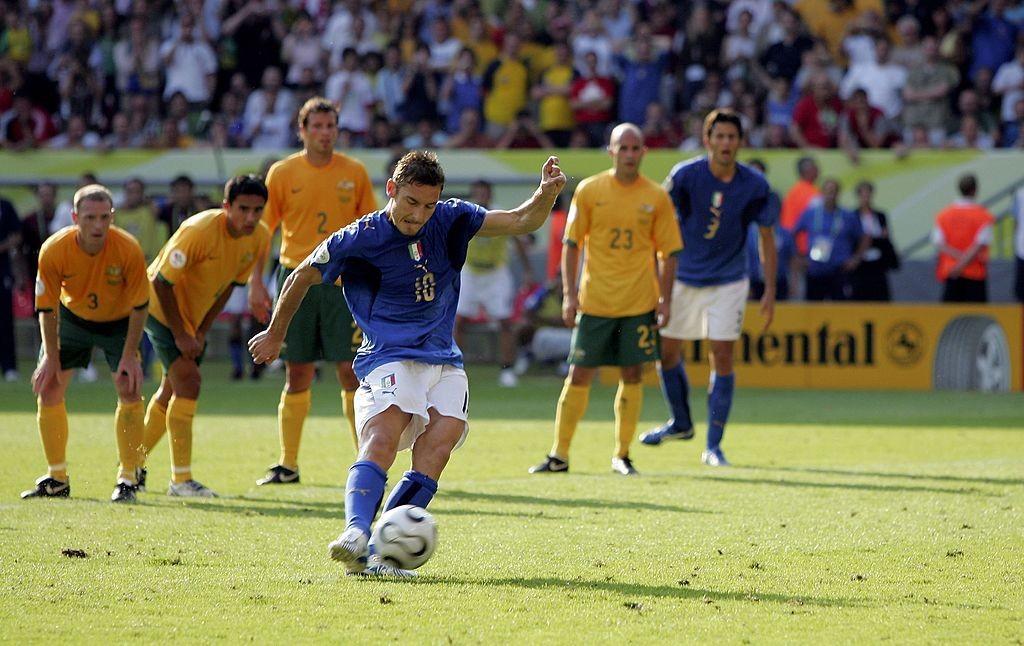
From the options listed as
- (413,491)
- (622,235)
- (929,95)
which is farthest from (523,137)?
(413,491)

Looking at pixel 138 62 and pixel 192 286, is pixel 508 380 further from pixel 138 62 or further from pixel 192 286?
pixel 138 62

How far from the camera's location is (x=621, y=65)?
69.4 feet

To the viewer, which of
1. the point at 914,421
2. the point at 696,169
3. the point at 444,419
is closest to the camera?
the point at 444,419

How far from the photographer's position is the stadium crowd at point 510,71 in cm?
2012

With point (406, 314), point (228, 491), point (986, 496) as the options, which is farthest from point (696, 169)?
point (406, 314)

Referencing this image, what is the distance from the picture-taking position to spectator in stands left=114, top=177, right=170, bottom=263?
18.2 m

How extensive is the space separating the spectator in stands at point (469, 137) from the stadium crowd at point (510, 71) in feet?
0.13

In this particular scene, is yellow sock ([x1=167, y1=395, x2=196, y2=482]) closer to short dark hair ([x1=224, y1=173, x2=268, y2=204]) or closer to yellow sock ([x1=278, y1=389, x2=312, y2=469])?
yellow sock ([x1=278, y1=389, x2=312, y2=469])

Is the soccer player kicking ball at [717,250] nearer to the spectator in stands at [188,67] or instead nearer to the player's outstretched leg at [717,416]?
the player's outstretched leg at [717,416]

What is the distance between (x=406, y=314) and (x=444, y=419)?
1.57ft

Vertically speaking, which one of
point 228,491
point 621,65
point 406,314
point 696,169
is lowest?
point 228,491

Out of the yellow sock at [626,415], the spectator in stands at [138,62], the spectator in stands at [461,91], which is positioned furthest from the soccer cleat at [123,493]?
the spectator in stands at [138,62]

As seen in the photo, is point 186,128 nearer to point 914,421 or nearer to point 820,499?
point 914,421

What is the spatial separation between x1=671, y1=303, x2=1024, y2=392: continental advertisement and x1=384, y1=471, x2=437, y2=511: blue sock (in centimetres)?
1098
